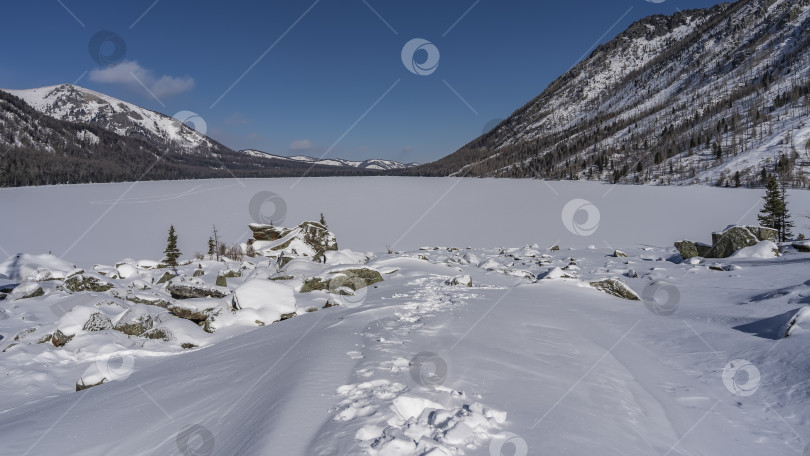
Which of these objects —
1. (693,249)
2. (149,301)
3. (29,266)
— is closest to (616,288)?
(693,249)

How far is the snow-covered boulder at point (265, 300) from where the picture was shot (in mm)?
10482

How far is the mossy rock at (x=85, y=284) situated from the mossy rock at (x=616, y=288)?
56.4 ft

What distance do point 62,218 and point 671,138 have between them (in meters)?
181

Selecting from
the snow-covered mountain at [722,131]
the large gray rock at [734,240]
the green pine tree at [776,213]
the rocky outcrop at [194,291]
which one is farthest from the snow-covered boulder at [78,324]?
the snow-covered mountain at [722,131]

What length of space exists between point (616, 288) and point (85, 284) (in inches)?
719

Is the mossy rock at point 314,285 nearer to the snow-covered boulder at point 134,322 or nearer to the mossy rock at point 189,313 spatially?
the mossy rock at point 189,313

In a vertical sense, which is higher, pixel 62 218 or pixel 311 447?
pixel 62 218

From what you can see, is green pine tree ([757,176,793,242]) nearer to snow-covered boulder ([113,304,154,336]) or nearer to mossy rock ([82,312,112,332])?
snow-covered boulder ([113,304,154,336])

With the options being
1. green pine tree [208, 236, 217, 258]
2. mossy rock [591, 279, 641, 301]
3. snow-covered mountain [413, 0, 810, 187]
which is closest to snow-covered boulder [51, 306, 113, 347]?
mossy rock [591, 279, 641, 301]

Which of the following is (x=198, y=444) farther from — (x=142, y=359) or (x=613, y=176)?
(x=613, y=176)

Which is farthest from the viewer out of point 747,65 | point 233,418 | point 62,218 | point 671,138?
point 747,65

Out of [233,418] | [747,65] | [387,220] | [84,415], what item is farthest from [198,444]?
[747,65]

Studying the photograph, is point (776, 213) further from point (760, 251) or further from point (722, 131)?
point (722, 131)

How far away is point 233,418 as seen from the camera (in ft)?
12.3
